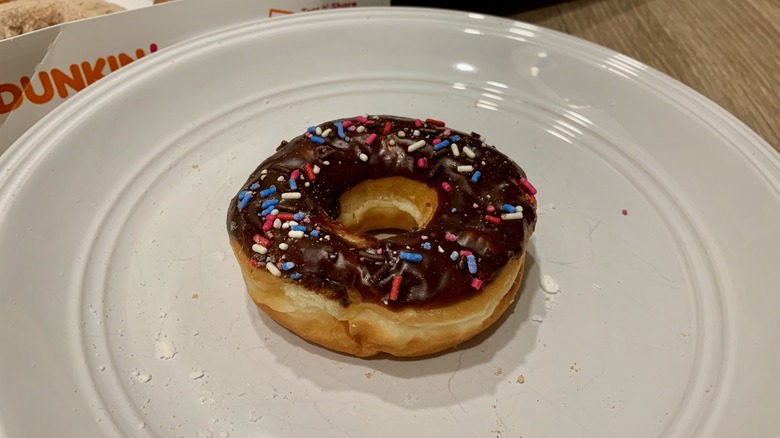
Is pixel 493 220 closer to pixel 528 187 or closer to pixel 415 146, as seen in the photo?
pixel 528 187

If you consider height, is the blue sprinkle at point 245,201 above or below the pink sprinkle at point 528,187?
above

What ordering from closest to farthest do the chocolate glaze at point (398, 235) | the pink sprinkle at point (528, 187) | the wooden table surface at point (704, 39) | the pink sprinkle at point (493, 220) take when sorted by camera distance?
1. the chocolate glaze at point (398, 235)
2. the pink sprinkle at point (493, 220)
3. the pink sprinkle at point (528, 187)
4. the wooden table surface at point (704, 39)

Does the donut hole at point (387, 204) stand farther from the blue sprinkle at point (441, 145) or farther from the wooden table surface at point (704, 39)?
the wooden table surface at point (704, 39)

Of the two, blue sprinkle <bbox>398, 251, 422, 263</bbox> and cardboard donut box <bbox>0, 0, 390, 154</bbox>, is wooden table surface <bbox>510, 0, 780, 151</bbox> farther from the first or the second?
blue sprinkle <bbox>398, 251, 422, 263</bbox>

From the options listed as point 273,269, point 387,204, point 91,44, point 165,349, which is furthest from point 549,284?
point 91,44

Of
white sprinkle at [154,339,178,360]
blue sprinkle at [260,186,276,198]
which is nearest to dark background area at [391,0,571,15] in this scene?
blue sprinkle at [260,186,276,198]

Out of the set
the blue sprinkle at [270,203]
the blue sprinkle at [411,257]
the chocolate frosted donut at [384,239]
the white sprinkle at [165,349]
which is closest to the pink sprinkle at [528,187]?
the chocolate frosted donut at [384,239]
